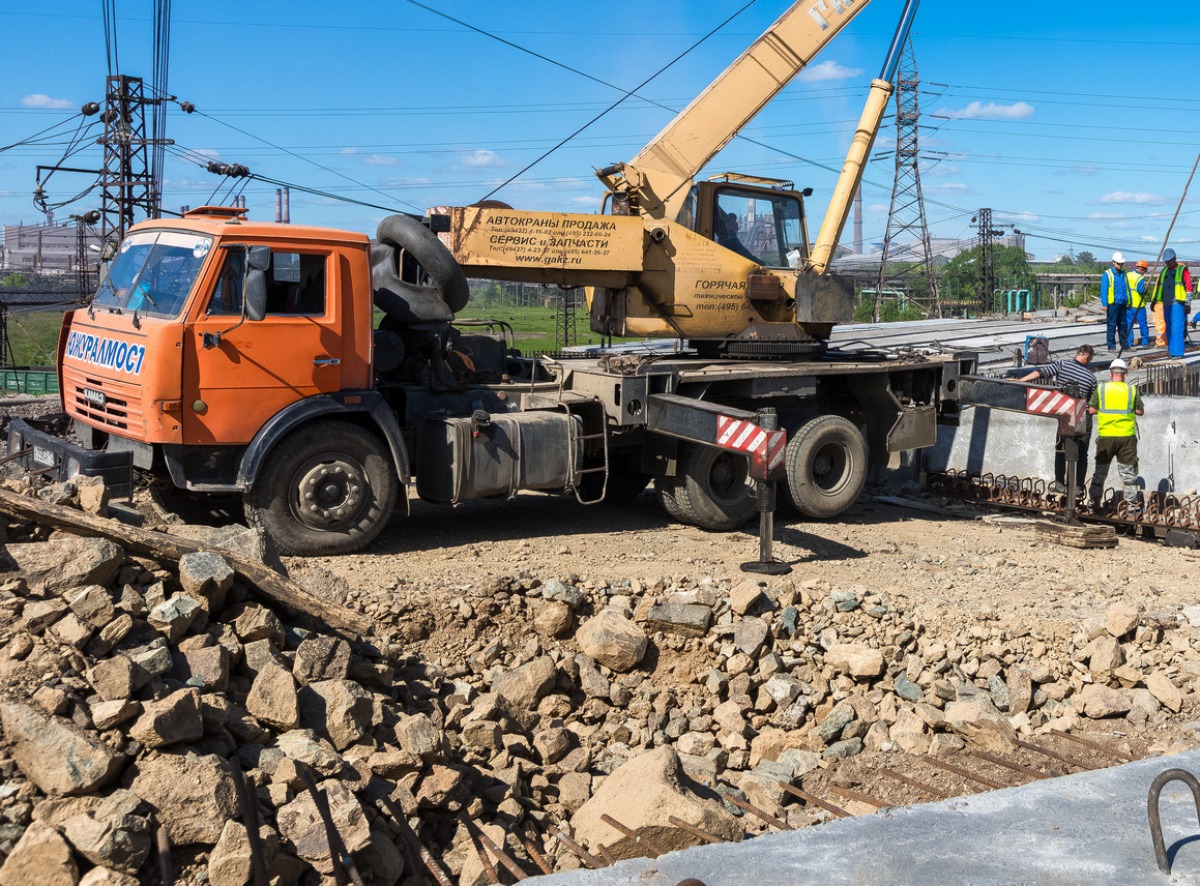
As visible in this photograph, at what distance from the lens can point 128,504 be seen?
7738mm

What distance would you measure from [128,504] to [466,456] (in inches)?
91.5

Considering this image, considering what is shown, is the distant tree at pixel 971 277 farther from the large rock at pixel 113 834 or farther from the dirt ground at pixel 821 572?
the large rock at pixel 113 834

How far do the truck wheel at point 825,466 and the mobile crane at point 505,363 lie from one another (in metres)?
0.03

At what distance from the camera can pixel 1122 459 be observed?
11359 millimetres

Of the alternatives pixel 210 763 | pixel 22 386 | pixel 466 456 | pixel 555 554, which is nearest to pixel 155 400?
pixel 466 456

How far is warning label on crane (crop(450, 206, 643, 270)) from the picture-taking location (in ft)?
30.9

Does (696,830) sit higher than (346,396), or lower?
lower

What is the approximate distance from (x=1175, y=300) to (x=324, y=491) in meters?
12.4

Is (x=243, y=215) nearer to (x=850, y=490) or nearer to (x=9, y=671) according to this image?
(x=9, y=671)

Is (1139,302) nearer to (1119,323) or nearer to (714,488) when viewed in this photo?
(1119,323)

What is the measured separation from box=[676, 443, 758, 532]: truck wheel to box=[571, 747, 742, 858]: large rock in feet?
14.5

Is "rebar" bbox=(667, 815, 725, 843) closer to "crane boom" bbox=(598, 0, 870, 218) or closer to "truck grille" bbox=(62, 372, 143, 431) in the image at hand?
"truck grille" bbox=(62, 372, 143, 431)

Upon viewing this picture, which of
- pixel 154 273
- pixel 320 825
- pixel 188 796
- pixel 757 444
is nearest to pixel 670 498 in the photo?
pixel 757 444

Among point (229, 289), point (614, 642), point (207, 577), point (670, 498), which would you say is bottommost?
point (614, 642)
